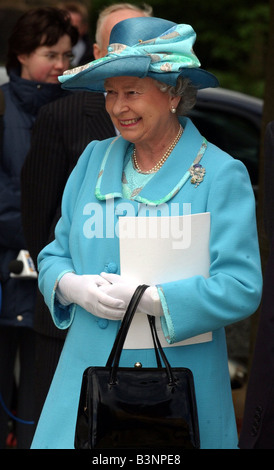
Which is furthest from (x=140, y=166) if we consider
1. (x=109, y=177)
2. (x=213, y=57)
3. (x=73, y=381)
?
(x=213, y=57)

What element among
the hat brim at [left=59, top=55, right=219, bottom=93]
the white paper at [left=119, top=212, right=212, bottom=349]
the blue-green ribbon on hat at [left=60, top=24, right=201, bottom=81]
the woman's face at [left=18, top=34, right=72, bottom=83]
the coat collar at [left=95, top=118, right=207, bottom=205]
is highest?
the blue-green ribbon on hat at [left=60, top=24, right=201, bottom=81]

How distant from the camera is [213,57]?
47.7 ft

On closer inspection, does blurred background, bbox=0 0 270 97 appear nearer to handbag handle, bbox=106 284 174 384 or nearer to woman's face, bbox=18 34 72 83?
woman's face, bbox=18 34 72 83

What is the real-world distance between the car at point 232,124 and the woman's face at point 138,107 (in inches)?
133

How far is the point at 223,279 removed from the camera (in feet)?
8.73

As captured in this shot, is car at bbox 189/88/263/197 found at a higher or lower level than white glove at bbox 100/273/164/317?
lower

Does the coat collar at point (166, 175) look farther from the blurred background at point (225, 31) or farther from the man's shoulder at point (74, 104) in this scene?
the blurred background at point (225, 31)

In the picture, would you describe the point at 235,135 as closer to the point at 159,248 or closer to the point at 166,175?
the point at 166,175

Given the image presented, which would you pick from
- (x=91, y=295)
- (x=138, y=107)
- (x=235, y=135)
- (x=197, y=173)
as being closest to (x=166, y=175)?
(x=197, y=173)

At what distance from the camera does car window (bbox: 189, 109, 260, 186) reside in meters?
6.28

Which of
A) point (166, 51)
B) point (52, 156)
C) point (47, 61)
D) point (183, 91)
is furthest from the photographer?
point (47, 61)

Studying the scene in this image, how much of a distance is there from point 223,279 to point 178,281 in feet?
0.40

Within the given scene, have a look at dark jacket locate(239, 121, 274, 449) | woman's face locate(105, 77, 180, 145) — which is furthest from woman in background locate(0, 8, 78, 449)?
dark jacket locate(239, 121, 274, 449)

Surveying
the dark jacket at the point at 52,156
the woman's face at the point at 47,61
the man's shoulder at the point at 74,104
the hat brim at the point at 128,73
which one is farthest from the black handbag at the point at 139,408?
the woman's face at the point at 47,61
